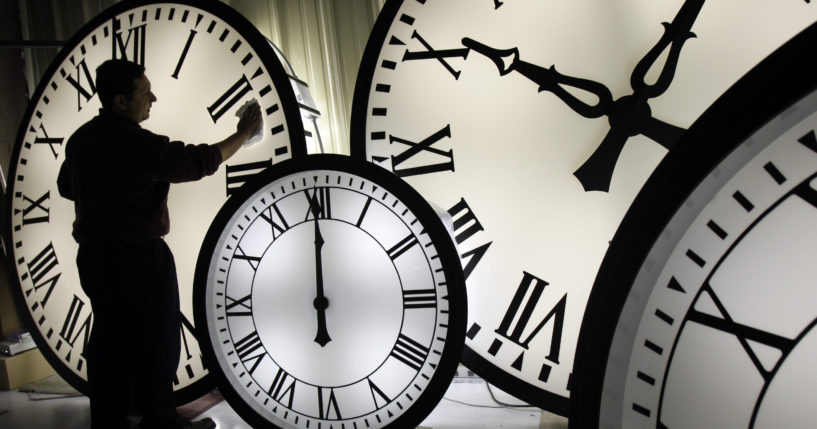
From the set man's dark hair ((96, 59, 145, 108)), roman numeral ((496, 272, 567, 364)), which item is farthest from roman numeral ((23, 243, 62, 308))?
roman numeral ((496, 272, 567, 364))

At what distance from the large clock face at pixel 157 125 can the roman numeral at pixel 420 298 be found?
54cm

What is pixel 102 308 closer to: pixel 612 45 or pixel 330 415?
pixel 330 415

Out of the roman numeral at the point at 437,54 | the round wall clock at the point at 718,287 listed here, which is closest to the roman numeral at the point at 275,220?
the roman numeral at the point at 437,54

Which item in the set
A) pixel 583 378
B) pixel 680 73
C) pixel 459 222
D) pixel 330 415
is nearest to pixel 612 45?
pixel 680 73

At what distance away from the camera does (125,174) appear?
53.6 inches

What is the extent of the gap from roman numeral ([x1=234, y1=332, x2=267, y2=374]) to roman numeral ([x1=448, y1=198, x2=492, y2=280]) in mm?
520

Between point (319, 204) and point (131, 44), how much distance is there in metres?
0.95

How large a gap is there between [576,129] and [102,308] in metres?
1.31

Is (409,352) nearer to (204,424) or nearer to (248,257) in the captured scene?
(248,257)

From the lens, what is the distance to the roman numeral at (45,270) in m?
1.76

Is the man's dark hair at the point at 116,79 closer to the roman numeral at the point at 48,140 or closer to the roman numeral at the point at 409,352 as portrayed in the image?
the roman numeral at the point at 48,140

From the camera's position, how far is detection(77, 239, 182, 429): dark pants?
1.38 m

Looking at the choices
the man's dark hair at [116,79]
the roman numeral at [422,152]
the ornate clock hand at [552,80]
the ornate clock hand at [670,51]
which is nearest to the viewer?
the ornate clock hand at [670,51]

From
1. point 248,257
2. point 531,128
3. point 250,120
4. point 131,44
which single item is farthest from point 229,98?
point 531,128
